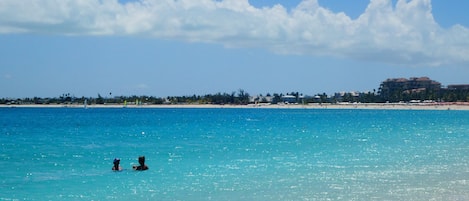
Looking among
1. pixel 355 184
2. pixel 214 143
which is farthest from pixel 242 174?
pixel 214 143

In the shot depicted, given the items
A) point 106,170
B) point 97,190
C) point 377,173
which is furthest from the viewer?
point 106,170

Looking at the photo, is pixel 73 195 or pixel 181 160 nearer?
pixel 73 195

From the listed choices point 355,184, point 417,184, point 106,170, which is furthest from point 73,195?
point 417,184

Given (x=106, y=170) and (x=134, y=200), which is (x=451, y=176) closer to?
(x=134, y=200)

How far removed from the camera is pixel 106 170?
1019 inches

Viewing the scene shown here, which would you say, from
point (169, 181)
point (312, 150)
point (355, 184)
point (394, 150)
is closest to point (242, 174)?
point (169, 181)

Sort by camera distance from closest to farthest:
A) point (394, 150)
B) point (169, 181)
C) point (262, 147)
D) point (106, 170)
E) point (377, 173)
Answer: point (169, 181), point (377, 173), point (106, 170), point (394, 150), point (262, 147)

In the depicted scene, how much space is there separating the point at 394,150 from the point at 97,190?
67.3 feet

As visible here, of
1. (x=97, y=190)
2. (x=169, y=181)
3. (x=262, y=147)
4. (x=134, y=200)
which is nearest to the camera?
(x=134, y=200)

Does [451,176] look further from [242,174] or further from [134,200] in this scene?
[134,200]

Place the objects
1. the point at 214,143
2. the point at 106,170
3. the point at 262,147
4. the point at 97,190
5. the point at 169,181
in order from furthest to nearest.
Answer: the point at 214,143
the point at 262,147
the point at 106,170
the point at 169,181
the point at 97,190

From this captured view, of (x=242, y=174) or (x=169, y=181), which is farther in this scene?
(x=242, y=174)

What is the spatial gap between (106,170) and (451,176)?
45.3 feet

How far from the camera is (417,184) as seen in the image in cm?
2088
